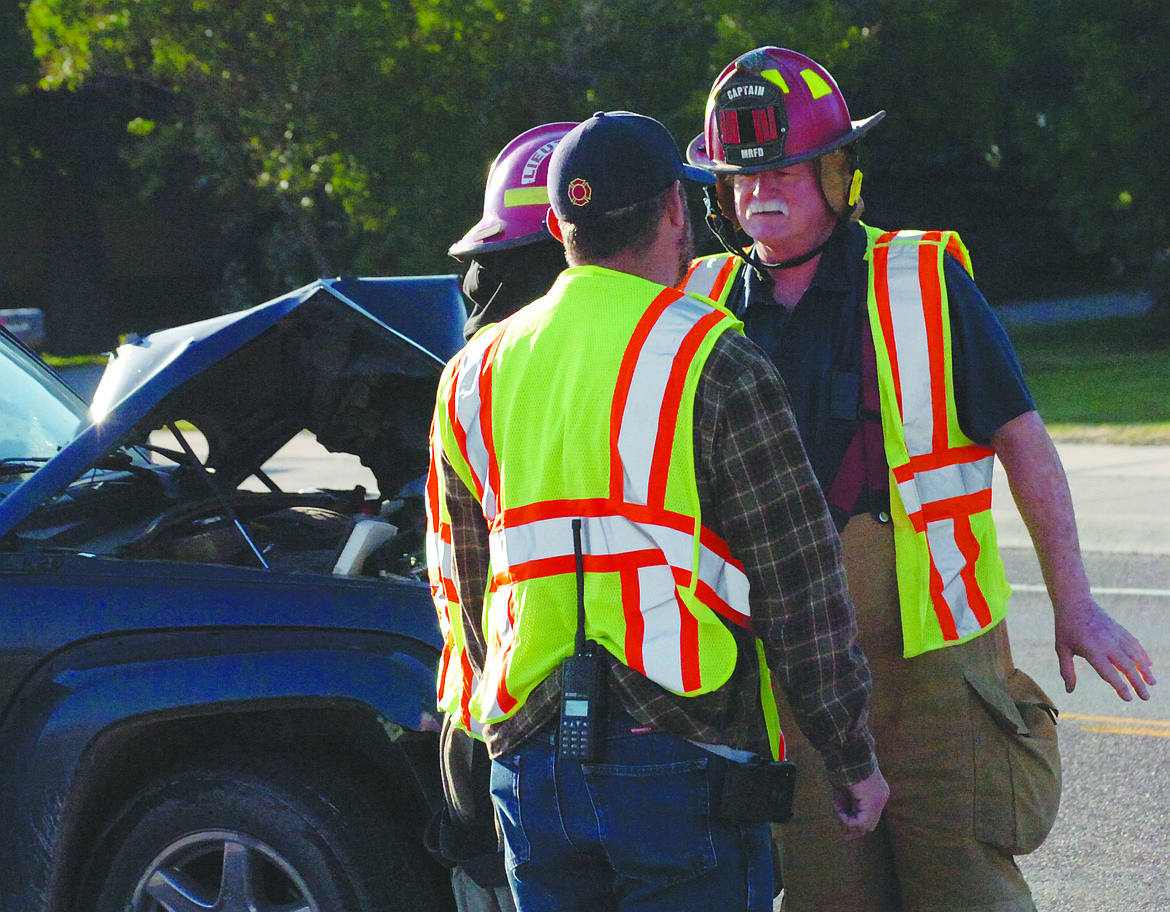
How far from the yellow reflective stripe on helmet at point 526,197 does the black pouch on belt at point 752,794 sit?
1525 mm

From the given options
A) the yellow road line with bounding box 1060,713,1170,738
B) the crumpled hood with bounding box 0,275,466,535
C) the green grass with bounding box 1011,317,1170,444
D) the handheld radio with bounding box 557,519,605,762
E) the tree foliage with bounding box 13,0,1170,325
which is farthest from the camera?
the tree foliage with bounding box 13,0,1170,325

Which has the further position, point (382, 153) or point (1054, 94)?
point (1054, 94)

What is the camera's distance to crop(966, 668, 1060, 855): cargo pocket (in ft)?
8.63

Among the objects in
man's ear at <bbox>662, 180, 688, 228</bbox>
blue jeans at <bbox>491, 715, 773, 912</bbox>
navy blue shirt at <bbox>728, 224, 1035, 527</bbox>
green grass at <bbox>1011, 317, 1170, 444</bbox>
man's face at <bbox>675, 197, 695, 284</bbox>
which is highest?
man's ear at <bbox>662, 180, 688, 228</bbox>

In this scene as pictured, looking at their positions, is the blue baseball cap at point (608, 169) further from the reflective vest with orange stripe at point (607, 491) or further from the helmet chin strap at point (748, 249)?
the helmet chin strap at point (748, 249)

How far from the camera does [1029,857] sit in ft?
14.3

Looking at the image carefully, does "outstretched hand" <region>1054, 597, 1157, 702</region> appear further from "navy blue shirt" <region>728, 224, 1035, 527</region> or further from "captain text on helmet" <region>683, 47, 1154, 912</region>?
"navy blue shirt" <region>728, 224, 1035, 527</region>

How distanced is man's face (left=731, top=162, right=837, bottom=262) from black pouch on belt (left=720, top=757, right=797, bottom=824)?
110cm

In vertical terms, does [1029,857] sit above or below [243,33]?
below

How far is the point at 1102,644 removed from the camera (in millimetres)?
2576

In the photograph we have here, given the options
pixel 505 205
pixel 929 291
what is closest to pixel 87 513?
pixel 505 205

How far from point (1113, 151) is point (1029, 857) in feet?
59.7

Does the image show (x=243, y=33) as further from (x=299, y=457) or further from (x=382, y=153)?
(x=299, y=457)

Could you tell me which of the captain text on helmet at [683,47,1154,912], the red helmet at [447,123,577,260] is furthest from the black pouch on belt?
the red helmet at [447,123,577,260]
